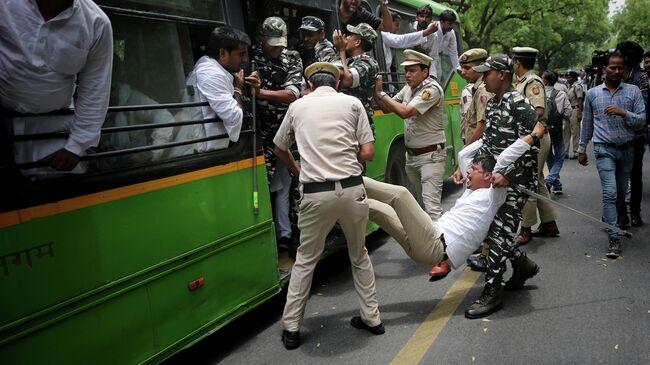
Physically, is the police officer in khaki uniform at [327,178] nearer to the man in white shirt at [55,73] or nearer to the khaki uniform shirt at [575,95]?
the man in white shirt at [55,73]

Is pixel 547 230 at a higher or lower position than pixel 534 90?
lower

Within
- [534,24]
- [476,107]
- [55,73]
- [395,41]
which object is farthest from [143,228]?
[534,24]

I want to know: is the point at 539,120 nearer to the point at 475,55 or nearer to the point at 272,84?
the point at 475,55

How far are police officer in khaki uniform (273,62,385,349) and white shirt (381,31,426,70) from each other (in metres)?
2.76

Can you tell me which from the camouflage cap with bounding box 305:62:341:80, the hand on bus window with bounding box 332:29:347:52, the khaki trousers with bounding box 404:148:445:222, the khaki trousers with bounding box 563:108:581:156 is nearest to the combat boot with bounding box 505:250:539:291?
the khaki trousers with bounding box 404:148:445:222

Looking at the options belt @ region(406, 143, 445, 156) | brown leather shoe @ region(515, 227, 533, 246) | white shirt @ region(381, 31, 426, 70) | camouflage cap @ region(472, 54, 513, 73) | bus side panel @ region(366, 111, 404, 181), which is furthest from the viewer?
→ white shirt @ region(381, 31, 426, 70)

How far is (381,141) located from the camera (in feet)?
19.1

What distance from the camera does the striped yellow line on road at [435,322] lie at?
332 cm

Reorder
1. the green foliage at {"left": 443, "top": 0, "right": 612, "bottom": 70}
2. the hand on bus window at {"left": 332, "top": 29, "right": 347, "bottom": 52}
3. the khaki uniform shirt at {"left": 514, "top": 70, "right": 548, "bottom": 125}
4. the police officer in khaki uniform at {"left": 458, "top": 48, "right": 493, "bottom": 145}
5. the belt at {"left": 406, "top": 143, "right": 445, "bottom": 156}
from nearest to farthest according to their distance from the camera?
the hand on bus window at {"left": 332, "top": 29, "right": 347, "bottom": 52}, the khaki uniform shirt at {"left": 514, "top": 70, "right": 548, "bottom": 125}, the belt at {"left": 406, "top": 143, "right": 445, "bottom": 156}, the police officer in khaki uniform at {"left": 458, "top": 48, "right": 493, "bottom": 145}, the green foliage at {"left": 443, "top": 0, "right": 612, "bottom": 70}

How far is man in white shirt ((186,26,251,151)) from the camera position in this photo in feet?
11.4

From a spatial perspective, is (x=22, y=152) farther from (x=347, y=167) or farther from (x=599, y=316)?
(x=599, y=316)

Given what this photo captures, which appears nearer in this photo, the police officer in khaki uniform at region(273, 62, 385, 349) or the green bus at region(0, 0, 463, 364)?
the green bus at region(0, 0, 463, 364)

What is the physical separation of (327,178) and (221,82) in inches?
39.1

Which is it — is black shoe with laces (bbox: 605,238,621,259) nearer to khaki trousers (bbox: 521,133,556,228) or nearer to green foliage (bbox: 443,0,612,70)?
khaki trousers (bbox: 521,133,556,228)
